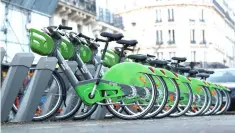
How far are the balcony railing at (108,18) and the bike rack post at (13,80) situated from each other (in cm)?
4196

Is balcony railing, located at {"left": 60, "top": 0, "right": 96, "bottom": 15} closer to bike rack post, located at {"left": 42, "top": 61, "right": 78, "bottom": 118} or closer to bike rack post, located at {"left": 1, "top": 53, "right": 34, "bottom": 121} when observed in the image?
bike rack post, located at {"left": 42, "top": 61, "right": 78, "bottom": 118}

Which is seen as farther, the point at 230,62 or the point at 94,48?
the point at 230,62

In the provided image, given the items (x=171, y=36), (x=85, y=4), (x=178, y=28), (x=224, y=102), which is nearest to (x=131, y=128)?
(x=224, y=102)

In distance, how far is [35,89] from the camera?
9023mm

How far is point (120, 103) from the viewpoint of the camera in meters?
9.04

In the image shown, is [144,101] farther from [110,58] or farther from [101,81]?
[110,58]

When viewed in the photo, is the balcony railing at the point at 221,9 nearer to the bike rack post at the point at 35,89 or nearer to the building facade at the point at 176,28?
the building facade at the point at 176,28

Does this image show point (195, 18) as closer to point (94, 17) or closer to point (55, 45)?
point (94, 17)

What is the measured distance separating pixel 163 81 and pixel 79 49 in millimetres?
1358

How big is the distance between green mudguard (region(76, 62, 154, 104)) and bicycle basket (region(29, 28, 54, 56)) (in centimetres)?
73

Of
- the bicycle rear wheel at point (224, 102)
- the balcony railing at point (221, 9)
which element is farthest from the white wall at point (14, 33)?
the balcony railing at point (221, 9)

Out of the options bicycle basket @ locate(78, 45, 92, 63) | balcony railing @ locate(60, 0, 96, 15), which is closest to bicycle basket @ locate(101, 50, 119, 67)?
bicycle basket @ locate(78, 45, 92, 63)

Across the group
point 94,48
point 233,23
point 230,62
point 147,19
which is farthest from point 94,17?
point 233,23

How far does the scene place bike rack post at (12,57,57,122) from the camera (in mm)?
8875
